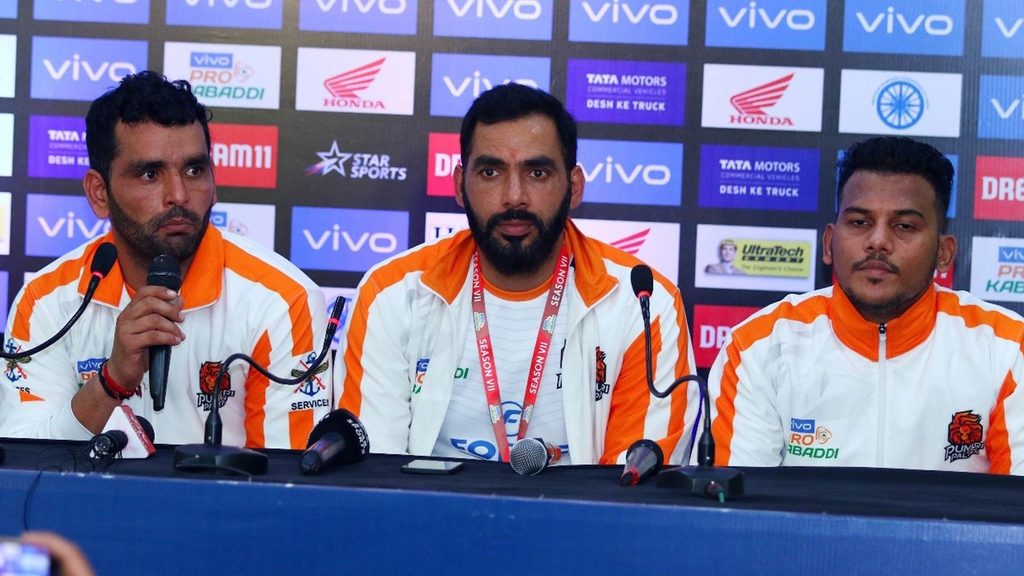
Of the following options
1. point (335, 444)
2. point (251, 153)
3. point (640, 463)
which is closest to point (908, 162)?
point (640, 463)

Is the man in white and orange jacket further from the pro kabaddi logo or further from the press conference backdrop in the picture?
the press conference backdrop

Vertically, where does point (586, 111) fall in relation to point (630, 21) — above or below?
below

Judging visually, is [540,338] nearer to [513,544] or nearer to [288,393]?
[288,393]

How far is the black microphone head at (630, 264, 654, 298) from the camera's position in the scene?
1.95 meters

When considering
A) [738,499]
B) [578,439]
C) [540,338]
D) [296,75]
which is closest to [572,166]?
[540,338]

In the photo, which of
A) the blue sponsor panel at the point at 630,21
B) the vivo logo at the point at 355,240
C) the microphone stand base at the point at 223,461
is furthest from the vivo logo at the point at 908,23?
the microphone stand base at the point at 223,461

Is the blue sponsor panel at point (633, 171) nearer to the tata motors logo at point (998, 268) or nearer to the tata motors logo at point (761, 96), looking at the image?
the tata motors logo at point (761, 96)

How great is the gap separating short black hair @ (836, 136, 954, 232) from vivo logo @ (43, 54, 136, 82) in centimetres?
241

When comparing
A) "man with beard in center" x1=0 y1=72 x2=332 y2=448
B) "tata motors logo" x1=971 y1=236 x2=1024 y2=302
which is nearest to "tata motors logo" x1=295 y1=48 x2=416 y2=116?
"man with beard in center" x1=0 y1=72 x2=332 y2=448

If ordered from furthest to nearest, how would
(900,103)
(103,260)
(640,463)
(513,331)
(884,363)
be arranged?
(900,103) < (513,331) < (884,363) < (103,260) < (640,463)

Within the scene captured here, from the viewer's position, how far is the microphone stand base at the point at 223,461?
61.1 inches

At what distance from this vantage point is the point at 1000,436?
2.52 m

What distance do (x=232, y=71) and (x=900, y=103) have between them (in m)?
2.27

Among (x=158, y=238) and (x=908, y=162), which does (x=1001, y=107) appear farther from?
(x=158, y=238)
